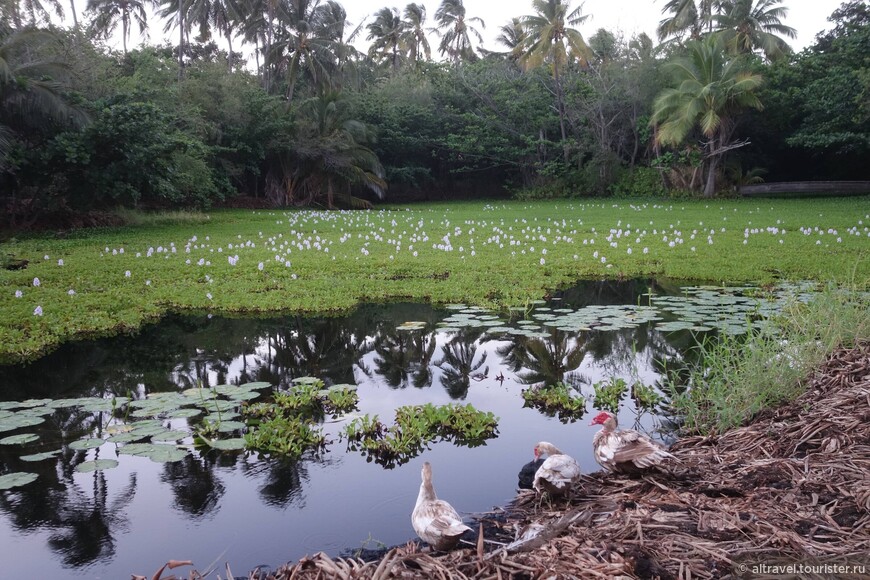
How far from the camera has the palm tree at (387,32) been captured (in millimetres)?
47438

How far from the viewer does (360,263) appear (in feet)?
36.8

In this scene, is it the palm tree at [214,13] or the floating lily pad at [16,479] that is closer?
the floating lily pad at [16,479]

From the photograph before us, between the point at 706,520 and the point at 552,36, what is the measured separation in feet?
101

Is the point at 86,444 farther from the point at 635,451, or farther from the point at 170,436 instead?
the point at 635,451

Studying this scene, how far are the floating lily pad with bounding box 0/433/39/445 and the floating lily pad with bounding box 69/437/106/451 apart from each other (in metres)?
0.29

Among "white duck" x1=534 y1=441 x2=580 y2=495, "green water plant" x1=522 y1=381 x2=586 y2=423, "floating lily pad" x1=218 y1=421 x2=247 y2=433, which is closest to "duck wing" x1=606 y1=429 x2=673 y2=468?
"white duck" x1=534 y1=441 x2=580 y2=495

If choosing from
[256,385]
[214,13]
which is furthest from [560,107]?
[256,385]

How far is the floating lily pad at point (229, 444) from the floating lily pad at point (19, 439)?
49.1 inches

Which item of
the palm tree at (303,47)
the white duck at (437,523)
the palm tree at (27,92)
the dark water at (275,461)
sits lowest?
the dark water at (275,461)

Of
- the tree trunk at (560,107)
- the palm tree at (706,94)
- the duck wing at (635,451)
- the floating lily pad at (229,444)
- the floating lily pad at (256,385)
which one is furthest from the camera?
the tree trunk at (560,107)

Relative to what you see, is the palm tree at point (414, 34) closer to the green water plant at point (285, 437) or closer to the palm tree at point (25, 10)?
the palm tree at point (25, 10)

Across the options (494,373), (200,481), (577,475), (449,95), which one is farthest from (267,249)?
(449,95)

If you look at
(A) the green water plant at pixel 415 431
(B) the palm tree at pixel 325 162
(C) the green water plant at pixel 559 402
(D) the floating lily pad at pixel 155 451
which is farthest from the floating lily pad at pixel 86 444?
(B) the palm tree at pixel 325 162

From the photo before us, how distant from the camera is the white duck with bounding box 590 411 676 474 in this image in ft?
11.4
